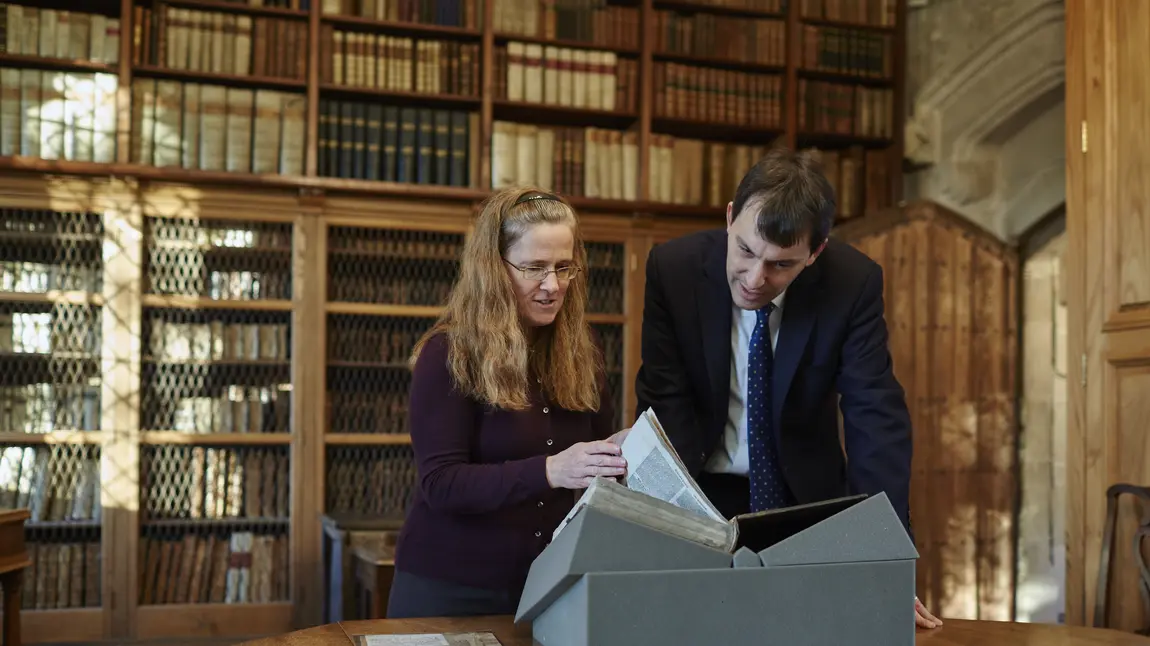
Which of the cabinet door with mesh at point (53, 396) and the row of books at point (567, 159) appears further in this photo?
the row of books at point (567, 159)

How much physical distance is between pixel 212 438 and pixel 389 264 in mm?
1058

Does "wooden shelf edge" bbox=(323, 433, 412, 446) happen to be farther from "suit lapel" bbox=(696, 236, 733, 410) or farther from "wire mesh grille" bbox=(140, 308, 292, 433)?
"suit lapel" bbox=(696, 236, 733, 410)

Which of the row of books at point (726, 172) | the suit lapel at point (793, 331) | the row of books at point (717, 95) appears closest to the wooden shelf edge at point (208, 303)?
the row of books at point (726, 172)

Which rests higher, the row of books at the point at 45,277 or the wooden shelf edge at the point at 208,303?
the row of books at the point at 45,277

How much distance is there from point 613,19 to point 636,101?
0.39 meters

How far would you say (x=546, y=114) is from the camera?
5004mm

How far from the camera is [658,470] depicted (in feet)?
4.95

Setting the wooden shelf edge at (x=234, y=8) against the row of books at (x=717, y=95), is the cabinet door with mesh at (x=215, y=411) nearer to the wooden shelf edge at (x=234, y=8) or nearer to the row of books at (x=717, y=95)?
the wooden shelf edge at (x=234, y=8)

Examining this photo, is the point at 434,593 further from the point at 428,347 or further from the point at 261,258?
the point at 261,258

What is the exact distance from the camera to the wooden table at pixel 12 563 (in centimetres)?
306

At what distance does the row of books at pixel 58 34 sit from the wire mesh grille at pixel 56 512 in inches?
63.3

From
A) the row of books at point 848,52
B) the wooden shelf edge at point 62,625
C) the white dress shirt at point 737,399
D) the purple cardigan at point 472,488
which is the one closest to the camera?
the purple cardigan at point 472,488

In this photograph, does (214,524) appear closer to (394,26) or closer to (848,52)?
(394,26)

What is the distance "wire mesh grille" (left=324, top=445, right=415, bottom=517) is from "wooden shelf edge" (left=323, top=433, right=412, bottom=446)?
0.06m
